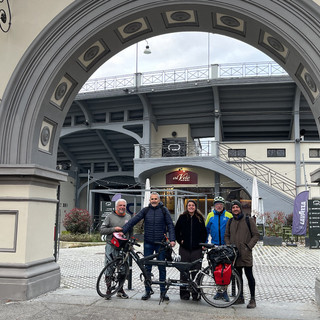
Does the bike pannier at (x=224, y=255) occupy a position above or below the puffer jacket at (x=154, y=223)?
below

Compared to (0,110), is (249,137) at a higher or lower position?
higher

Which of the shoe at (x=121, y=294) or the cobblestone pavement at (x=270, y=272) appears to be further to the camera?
the cobblestone pavement at (x=270, y=272)

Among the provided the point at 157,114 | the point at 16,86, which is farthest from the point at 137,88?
the point at 16,86

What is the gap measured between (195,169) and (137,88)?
6.59m

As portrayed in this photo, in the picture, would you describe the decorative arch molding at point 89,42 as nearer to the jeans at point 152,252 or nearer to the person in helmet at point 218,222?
the person in helmet at point 218,222

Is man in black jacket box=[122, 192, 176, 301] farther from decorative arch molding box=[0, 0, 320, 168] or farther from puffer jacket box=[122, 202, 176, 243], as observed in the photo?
decorative arch molding box=[0, 0, 320, 168]

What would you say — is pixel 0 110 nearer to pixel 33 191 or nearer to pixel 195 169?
pixel 33 191

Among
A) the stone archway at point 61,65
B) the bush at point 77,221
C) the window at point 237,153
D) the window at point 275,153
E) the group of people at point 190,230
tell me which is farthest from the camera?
the window at point 237,153

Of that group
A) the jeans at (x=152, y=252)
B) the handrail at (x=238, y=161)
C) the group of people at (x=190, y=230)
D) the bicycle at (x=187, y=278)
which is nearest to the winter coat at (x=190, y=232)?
the group of people at (x=190, y=230)

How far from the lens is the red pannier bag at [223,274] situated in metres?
5.82

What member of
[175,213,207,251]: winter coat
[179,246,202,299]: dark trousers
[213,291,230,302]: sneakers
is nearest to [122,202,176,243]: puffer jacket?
[175,213,207,251]: winter coat

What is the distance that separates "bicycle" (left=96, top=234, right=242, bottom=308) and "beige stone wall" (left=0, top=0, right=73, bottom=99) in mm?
3731

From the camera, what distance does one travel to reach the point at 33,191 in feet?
21.5

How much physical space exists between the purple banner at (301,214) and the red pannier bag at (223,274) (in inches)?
455
